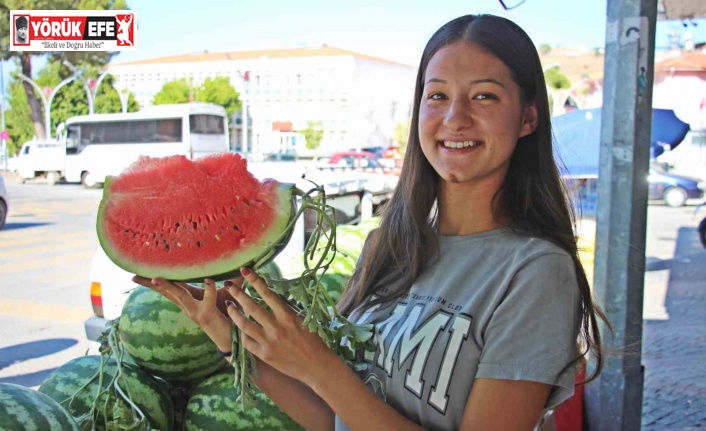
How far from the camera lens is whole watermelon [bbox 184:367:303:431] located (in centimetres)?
229

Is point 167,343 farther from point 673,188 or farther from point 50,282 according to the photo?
point 673,188

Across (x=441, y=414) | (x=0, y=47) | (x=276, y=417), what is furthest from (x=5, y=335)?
(x=0, y=47)

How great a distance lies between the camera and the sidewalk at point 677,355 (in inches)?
190

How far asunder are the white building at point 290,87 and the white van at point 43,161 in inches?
1302

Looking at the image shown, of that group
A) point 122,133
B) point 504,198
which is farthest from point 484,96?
point 122,133

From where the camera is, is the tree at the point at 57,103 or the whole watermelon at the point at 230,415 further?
the tree at the point at 57,103

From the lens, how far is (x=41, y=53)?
109 feet

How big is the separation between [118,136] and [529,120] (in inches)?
1200

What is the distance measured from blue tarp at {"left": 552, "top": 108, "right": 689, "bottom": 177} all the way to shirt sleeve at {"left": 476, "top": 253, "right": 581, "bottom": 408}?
20.9 feet

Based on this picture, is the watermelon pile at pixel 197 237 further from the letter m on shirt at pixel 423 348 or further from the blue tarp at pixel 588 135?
the blue tarp at pixel 588 135

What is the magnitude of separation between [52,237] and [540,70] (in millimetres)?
13762

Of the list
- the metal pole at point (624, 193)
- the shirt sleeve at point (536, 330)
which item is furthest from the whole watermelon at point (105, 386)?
the metal pole at point (624, 193)

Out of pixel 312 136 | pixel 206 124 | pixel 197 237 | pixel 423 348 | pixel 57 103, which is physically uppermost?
pixel 57 103

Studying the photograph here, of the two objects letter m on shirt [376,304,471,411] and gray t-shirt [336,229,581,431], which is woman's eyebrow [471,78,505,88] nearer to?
gray t-shirt [336,229,581,431]
